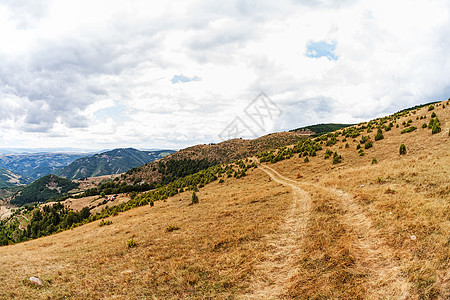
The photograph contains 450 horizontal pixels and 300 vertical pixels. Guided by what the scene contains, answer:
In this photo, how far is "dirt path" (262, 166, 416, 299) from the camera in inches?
269

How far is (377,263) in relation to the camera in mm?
8477

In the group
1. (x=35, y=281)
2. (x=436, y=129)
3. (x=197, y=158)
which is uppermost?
(x=197, y=158)

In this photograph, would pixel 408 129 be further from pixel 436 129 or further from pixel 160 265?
pixel 160 265

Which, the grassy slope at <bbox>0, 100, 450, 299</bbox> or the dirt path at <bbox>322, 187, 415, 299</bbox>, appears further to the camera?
the grassy slope at <bbox>0, 100, 450, 299</bbox>

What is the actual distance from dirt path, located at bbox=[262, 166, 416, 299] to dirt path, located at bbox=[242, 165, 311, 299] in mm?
2879

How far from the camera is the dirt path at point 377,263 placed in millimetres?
6824

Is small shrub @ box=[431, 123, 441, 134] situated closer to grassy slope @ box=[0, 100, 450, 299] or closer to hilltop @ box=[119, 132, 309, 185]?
grassy slope @ box=[0, 100, 450, 299]

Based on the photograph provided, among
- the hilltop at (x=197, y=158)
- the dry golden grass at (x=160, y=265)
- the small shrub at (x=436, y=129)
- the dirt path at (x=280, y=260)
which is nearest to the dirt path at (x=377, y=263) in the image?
the dirt path at (x=280, y=260)

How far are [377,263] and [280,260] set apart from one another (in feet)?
13.6

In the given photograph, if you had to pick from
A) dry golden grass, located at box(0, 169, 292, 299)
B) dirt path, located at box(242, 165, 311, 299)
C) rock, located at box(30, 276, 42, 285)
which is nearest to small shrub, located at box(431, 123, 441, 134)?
dirt path, located at box(242, 165, 311, 299)

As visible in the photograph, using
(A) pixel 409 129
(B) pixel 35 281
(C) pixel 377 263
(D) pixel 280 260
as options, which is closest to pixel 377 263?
(C) pixel 377 263

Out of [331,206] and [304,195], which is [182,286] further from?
[304,195]

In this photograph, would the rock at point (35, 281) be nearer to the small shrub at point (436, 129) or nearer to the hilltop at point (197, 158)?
the small shrub at point (436, 129)

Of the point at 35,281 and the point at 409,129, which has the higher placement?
the point at 409,129
